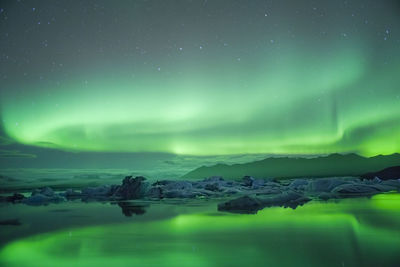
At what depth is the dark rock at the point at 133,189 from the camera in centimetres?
1262

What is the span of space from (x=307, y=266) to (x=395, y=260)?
81 centimetres

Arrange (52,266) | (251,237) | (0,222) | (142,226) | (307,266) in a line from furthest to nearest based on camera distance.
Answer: (0,222)
(142,226)
(251,237)
(52,266)
(307,266)

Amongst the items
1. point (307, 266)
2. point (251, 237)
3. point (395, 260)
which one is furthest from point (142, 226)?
point (395, 260)

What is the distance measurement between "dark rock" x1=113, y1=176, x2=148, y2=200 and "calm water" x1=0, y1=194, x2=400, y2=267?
22.3 feet

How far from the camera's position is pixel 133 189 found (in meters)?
12.7

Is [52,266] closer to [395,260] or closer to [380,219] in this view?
[395,260]

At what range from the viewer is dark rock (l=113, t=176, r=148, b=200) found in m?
12.6

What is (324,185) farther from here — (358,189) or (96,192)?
(96,192)

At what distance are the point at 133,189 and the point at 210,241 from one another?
9300 millimetres

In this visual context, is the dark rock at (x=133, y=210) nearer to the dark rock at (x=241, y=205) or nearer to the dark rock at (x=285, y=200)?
the dark rock at (x=241, y=205)

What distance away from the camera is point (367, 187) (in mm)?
12734

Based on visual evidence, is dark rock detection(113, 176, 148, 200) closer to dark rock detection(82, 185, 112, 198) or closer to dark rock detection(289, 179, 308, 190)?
dark rock detection(82, 185, 112, 198)

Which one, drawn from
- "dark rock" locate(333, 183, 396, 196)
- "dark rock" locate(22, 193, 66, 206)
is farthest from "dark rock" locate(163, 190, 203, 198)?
"dark rock" locate(333, 183, 396, 196)

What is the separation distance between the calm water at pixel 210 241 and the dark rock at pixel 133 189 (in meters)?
6.79
